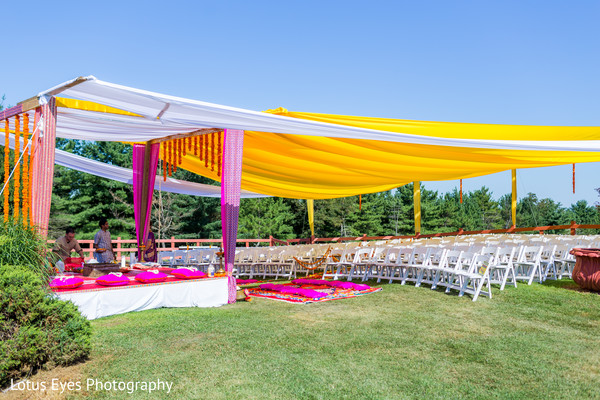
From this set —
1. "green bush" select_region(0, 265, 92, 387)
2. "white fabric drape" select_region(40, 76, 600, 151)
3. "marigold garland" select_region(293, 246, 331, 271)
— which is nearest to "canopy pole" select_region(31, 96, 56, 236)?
"white fabric drape" select_region(40, 76, 600, 151)

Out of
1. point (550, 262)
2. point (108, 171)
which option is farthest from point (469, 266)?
point (108, 171)

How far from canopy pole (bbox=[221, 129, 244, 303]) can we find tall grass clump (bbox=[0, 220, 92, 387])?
10.7 ft

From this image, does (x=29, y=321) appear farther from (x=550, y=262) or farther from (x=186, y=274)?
(x=550, y=262)

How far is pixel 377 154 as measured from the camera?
833 cm

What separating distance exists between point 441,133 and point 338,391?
4.31 meters

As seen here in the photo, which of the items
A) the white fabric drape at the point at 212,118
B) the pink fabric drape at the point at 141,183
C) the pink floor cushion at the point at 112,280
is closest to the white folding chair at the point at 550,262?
the white fabric drape at the point at 212,118

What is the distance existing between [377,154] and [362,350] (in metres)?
4.57

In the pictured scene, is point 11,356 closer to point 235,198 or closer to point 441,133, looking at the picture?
point 235,198

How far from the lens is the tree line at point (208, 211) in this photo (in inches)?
934

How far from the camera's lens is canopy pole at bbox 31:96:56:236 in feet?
17.9

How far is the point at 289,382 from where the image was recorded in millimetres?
3557

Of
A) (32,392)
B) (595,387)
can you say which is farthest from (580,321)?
(32,392)

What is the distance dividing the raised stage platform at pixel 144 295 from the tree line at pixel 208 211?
1281 centimetres

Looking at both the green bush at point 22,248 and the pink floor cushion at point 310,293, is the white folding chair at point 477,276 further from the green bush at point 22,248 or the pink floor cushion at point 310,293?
the green bush at point 22,248
